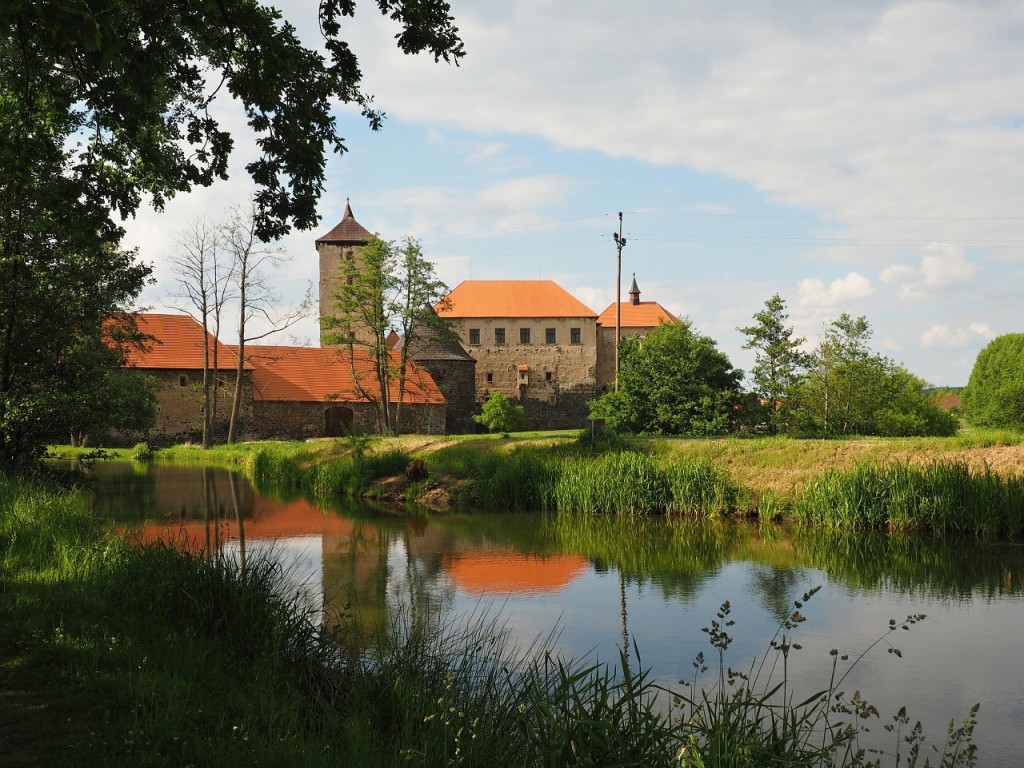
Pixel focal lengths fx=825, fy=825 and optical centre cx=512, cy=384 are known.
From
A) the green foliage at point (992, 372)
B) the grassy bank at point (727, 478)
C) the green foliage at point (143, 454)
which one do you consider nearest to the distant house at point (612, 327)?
the green foliage at point (992, 372)

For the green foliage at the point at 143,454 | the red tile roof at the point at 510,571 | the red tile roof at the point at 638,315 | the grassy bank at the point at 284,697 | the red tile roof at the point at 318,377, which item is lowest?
the red tile roof at the point at 510,571

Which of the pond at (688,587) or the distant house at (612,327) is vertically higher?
the distant house at (612,327)

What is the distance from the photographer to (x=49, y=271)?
477 inches

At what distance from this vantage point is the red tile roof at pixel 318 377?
130 feet

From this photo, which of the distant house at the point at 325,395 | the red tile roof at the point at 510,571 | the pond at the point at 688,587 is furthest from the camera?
the distant house at the point at 325,395

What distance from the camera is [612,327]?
177 feet

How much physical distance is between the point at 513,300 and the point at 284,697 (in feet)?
160

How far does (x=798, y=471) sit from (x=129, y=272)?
11982mm

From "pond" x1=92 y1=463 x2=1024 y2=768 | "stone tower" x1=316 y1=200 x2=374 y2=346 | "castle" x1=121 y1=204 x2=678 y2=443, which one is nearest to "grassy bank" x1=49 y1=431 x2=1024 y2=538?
"pond" x1=92 y1=463 x2=1024 y2=768

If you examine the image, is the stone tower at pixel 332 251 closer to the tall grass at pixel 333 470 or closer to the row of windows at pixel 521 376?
the row of windows at pixel 521 376

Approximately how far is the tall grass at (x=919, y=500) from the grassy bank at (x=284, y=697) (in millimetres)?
7021

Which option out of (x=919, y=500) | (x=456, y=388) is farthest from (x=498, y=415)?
(x=919, y=500)

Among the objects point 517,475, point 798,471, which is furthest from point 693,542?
point 517,475

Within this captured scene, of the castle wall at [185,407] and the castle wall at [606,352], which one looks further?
the castle wall at [606,352]
